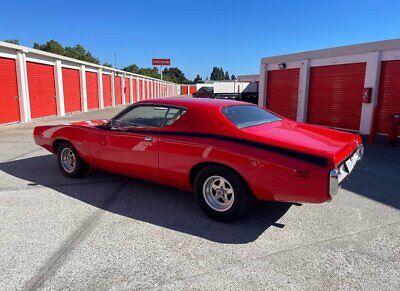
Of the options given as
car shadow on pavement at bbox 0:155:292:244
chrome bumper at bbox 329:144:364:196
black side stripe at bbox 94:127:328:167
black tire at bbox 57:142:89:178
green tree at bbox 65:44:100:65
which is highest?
green tree at bbox 65:44:100:65

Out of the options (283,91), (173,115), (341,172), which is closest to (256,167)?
(341,172)

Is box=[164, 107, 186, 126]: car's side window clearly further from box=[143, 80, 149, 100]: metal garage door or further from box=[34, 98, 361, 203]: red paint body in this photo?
box=[143, 80, 149, 100]: metal garage door

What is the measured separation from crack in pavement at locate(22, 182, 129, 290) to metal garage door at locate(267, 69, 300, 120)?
11.9m

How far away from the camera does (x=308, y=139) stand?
3.66 m

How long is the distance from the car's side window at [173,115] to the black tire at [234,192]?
32.9 inches

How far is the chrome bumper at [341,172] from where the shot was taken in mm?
3090

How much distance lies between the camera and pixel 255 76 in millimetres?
37750

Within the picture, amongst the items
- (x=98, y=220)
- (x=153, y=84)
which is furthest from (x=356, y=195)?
(x=153, y=84)

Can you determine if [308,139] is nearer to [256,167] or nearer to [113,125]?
[256,167]

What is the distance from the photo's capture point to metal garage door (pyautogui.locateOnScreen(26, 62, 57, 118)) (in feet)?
50.1

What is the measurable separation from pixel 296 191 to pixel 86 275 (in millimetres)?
2153

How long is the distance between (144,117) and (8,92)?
11.5 meters

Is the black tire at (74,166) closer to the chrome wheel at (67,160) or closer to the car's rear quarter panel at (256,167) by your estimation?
the chrome wheel at (67,160)

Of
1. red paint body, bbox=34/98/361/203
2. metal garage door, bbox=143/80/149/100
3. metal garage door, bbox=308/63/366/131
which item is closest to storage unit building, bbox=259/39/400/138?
→ metal garage door, bbox=308/63/366/131
